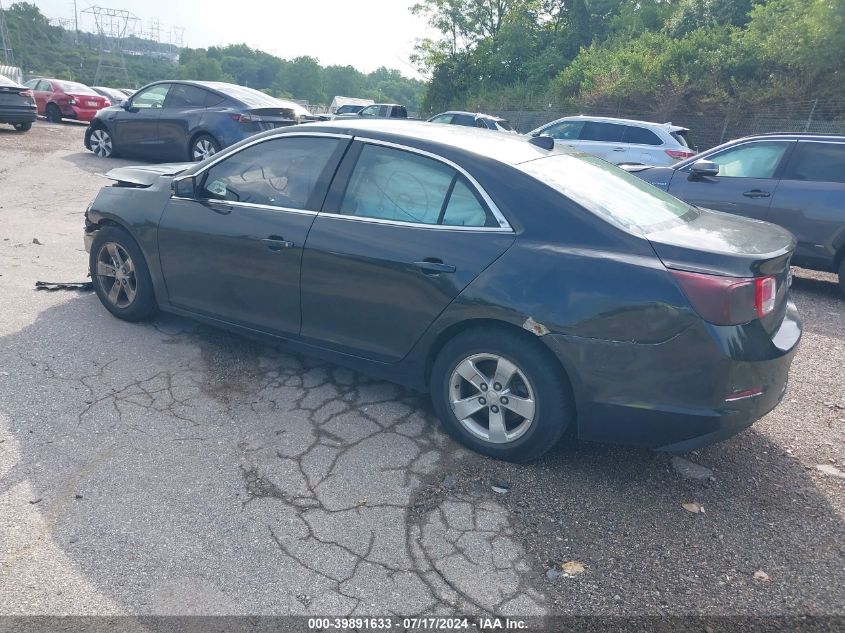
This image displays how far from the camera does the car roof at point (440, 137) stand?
3.62 metres

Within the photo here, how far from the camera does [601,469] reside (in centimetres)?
343

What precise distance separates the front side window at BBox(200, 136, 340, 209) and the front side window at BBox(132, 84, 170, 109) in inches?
344

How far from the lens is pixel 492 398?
3369 millimetres

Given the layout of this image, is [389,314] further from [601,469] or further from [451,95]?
[451,95]

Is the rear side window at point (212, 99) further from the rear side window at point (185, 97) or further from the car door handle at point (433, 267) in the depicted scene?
the car door handle at point (433, 267)

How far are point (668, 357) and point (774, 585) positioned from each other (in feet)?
3.33

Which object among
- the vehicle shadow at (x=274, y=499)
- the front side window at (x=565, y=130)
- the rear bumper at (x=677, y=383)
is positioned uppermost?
the front side window at (x=565, y=130)

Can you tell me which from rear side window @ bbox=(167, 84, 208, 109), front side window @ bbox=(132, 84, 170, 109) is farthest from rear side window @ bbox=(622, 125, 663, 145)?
front side window @ bbox=(132, 84, 170, 109)

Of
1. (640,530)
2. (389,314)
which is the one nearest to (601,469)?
(640,530)

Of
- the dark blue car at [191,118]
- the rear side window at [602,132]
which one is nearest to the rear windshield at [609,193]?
the dark blue car at [191,118]

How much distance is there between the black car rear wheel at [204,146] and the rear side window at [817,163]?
8.77m

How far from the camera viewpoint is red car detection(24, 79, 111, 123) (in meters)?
20.9

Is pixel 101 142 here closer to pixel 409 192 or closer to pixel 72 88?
pixel 72 88

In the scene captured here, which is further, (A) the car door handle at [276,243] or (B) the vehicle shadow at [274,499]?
(A) the car door handle at [276,243]
